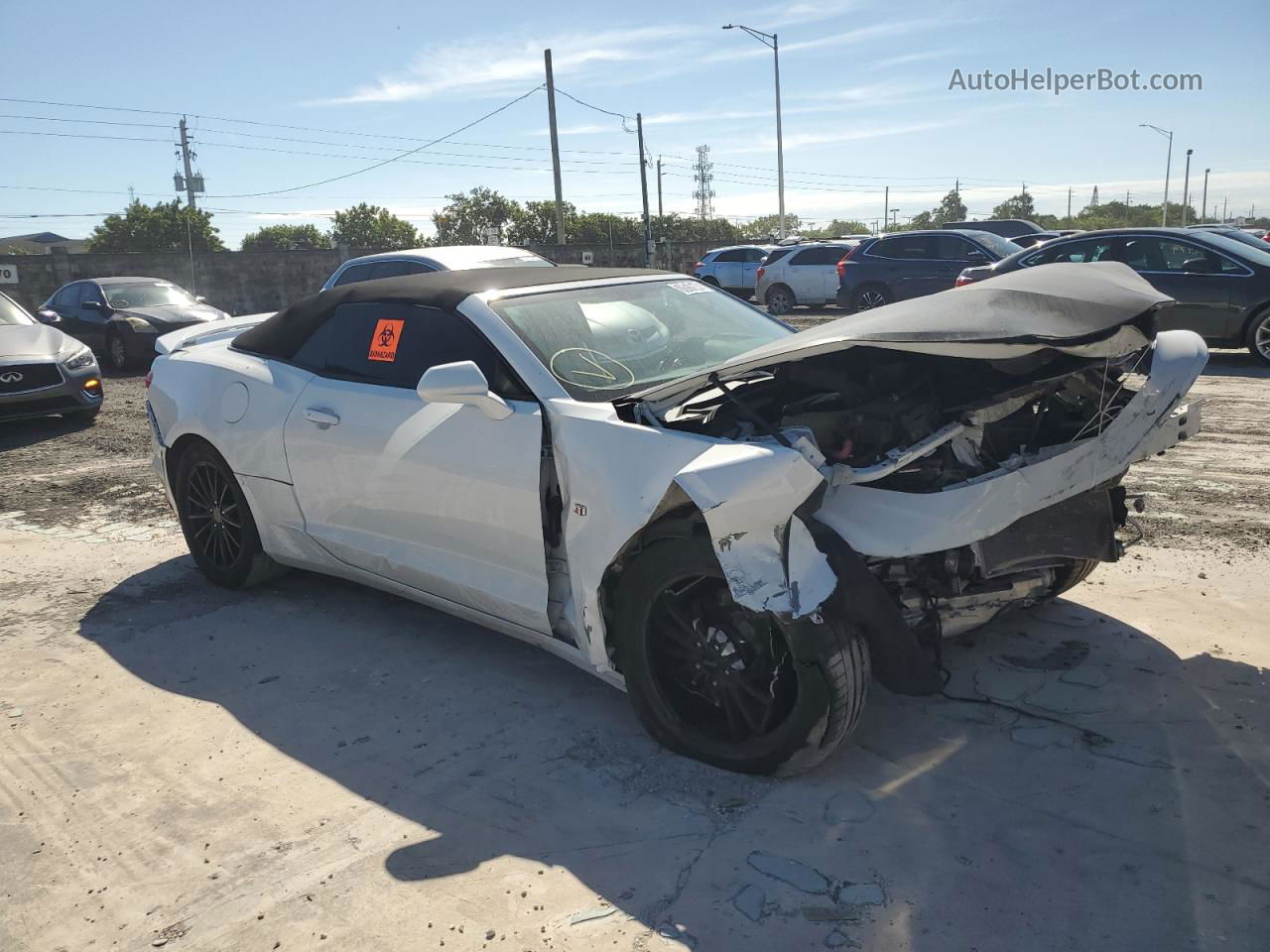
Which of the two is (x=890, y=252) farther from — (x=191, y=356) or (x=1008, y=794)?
(x=1008, y=794)

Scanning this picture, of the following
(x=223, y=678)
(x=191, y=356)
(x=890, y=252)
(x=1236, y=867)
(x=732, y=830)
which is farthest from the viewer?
(x=890, y=252)

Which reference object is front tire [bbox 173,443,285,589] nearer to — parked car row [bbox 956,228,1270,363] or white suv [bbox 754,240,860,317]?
parked car row [bbox 956,228,1270,363]

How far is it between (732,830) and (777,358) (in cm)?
143

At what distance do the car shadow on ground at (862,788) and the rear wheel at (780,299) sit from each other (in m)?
17.9

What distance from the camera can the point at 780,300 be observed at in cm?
2205

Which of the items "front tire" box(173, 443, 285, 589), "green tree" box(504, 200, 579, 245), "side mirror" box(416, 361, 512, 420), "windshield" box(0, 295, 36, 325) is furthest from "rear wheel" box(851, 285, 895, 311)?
"green tree" box(504, 200, 579, 245)

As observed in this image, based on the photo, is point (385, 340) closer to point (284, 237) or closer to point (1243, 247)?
point (1243, 247)

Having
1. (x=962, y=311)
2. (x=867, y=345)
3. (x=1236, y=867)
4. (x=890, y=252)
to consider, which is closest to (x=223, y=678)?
(x=867, y=345)

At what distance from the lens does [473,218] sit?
58.8 m

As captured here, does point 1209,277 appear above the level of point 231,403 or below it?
below

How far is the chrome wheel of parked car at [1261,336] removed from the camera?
10.9m

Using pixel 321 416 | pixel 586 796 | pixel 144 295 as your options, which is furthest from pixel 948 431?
pixel 144 295

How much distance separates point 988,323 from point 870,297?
1616cm

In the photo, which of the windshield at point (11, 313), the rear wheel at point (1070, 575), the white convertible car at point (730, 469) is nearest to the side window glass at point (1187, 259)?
the white convertible car at point (730, 469)
